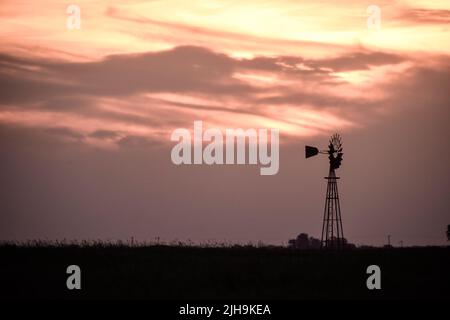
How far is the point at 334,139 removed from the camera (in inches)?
2088

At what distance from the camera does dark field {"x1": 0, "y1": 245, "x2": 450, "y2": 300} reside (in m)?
34.6

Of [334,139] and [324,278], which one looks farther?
[334,139]

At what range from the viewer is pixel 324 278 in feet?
123

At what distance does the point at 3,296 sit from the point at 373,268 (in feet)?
53.4

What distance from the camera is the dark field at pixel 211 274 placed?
34594 mm

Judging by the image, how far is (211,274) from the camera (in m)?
37.5
